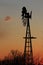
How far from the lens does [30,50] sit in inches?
648

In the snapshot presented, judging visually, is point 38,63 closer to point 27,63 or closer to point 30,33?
point 27,63

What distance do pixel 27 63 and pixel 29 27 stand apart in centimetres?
228

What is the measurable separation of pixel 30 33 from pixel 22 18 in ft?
3.24

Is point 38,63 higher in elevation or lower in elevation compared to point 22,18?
lower

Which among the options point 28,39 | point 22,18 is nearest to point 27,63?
point 28,39

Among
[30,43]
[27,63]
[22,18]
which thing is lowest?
[27,63]

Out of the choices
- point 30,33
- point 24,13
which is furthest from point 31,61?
point 24,13

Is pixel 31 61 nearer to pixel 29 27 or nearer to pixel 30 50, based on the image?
pixel 30 50

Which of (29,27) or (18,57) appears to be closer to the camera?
(29,27)

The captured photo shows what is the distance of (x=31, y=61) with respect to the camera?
54.9 ft

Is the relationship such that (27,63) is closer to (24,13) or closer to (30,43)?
(30,43)

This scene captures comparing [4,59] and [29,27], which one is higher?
[29,27]

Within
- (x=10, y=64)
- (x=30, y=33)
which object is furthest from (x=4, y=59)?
(x=30, y=33)

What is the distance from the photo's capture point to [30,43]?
16516mm
